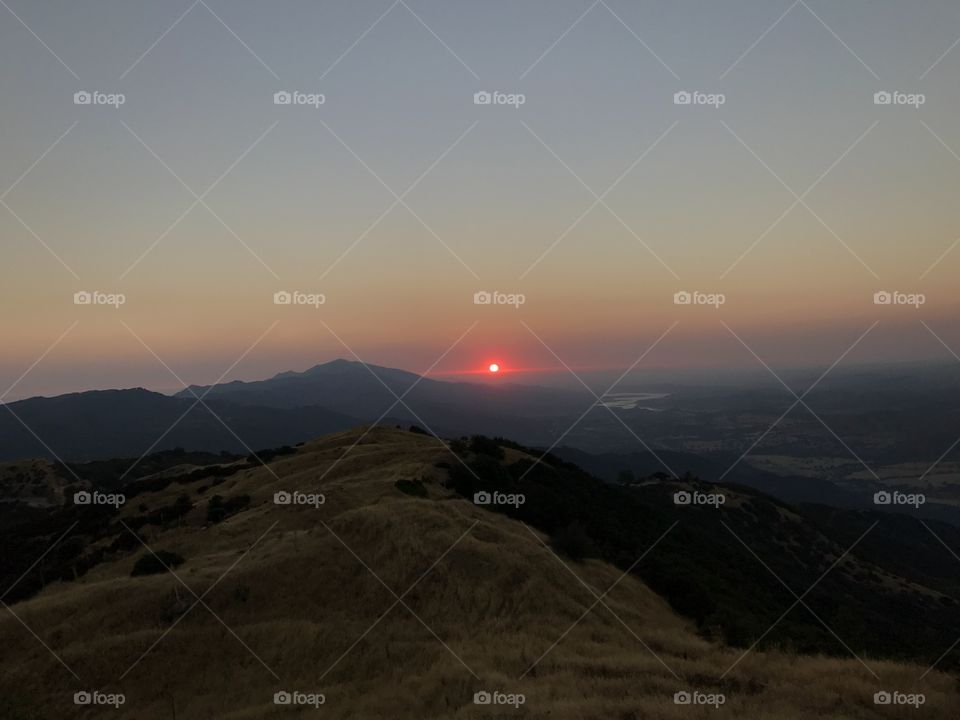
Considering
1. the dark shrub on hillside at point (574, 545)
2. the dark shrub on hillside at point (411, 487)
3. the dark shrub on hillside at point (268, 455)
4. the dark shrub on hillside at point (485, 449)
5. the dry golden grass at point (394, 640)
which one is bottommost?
the dry golden grass at point (394, 640)

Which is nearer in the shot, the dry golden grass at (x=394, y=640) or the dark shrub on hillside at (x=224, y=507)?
the dry golden grass at (x=394, y=640)

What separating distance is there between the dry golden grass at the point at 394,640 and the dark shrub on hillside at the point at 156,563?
777mm

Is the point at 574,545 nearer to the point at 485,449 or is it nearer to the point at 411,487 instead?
the point at 411,487

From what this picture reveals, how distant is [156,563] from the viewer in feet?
75.9

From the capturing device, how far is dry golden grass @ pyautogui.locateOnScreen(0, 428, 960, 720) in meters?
13.1

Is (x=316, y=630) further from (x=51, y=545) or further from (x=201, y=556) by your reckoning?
(x=51, y=545)

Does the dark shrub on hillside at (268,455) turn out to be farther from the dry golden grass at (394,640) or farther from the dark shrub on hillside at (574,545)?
the dark shrub on hillside at (574,545)

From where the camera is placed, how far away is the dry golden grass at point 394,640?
514 inches

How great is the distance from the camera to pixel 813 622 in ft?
101

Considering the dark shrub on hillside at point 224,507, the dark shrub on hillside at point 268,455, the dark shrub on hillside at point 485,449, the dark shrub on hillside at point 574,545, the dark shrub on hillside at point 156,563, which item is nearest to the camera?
the dark shrub on hillside at point 156,563

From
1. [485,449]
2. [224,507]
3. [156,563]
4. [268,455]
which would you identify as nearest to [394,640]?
[156,563]

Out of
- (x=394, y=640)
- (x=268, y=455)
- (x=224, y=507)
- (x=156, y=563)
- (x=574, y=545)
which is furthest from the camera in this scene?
(x=268, y=455)

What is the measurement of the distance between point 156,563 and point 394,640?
13.3m

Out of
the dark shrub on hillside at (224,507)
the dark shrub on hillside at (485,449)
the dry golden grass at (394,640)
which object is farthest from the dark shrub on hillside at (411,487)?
the dark shrub on hillside at (485,449)
